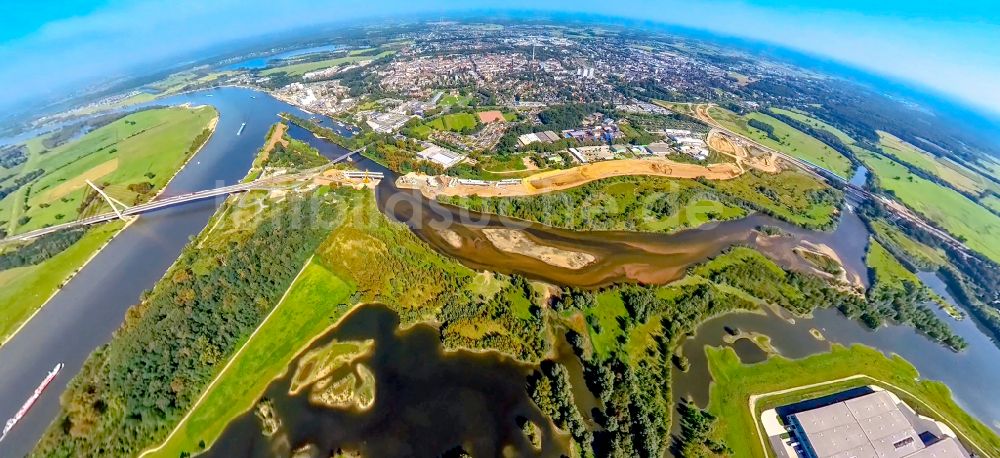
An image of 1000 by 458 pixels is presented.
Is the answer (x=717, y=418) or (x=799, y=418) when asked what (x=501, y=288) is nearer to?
(x=717, y=418)

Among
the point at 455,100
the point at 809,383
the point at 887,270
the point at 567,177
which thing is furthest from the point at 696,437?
the point at 455,100

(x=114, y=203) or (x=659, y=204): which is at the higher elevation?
(x=659, y=204)

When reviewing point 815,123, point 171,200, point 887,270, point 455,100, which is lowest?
point 887,270

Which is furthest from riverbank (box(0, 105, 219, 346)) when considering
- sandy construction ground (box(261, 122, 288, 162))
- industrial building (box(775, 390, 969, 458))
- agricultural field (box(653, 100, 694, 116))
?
agricultural field (box(653, 100, 694, 116))

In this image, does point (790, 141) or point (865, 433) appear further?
point (790, 141)

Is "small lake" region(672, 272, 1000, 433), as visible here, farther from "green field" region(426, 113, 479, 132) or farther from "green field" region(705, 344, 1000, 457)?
"green field" region(426, 113, 479, 132)

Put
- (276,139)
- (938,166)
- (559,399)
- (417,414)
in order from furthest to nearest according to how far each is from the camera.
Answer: (938,166) < (276,139) < (559,399) < (417,414)

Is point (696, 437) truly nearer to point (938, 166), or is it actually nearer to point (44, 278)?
point (44, 278)
